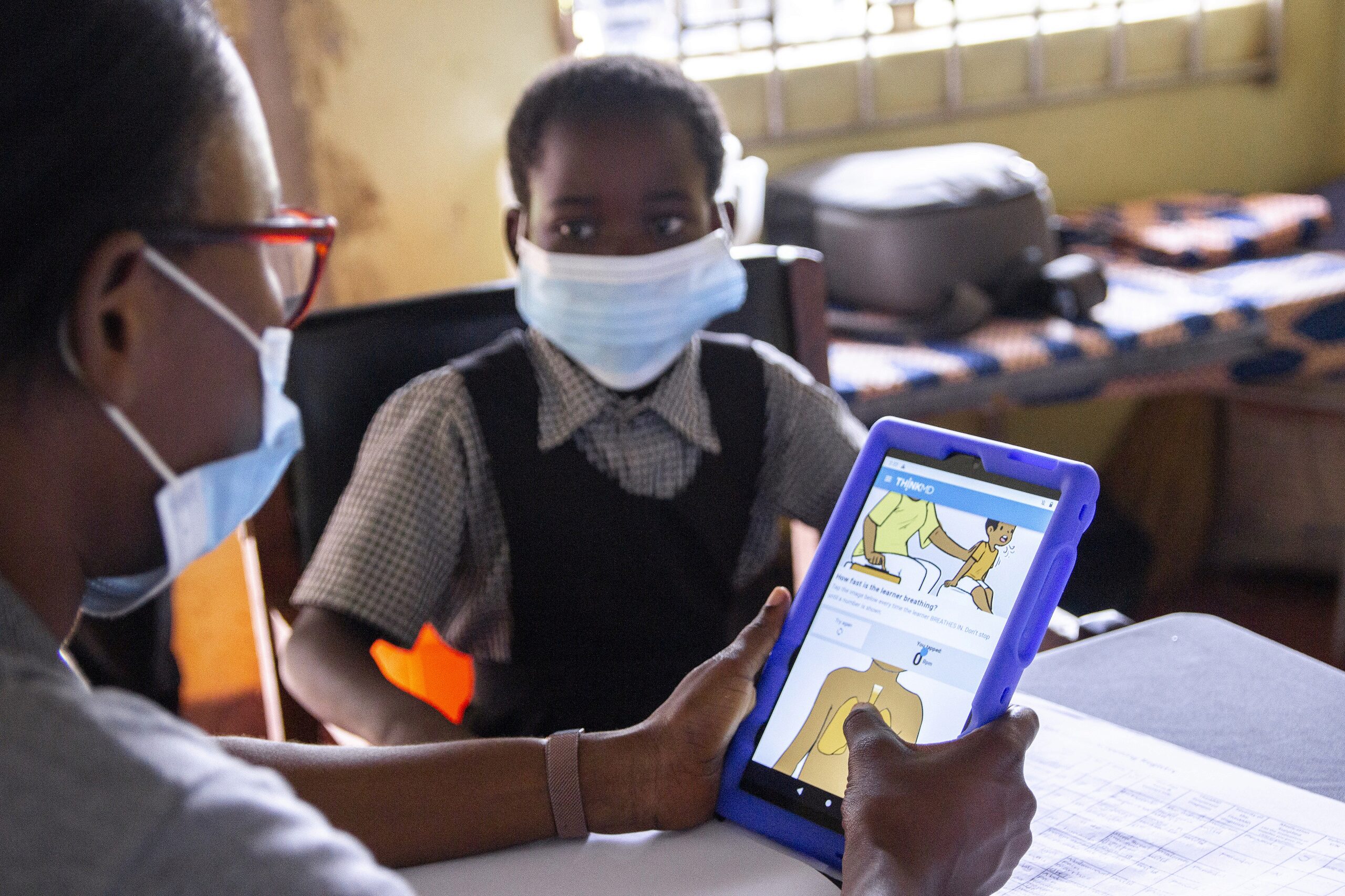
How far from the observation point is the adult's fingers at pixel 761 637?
0.79m

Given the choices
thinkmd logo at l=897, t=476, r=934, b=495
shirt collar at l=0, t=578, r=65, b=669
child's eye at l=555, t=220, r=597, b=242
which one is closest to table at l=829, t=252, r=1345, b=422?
child's eye at l=555, t=220, r=597, b=242

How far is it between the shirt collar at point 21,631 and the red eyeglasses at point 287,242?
168 mm

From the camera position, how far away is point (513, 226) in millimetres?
1290

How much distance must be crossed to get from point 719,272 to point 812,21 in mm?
1707

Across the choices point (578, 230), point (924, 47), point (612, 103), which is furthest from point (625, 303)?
point (924, 47)

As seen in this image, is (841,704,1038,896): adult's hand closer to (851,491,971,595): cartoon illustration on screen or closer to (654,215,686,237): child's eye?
(851,491,971,595): cartoon illustration on screen

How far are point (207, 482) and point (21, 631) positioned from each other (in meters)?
0.15

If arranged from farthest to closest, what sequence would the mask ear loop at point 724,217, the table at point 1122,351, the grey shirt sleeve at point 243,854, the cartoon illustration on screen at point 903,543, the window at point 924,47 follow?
the window at point 924,47
the table at point 1122,351
the mask ear loop at point 724,217
the cartoon illustration on screen at point 903,543
the grey shirt sleeve at point 243,854

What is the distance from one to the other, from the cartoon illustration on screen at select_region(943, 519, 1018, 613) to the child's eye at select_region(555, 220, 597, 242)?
577 mm

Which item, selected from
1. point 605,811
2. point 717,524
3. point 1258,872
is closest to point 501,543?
point 717,524

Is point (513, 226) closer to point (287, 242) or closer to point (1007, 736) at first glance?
point (287, 242)

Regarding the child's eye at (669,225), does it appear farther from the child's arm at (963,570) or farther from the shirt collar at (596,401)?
the child's arm at (963,570)

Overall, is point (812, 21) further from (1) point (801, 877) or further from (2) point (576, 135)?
(1) point (801, 877)

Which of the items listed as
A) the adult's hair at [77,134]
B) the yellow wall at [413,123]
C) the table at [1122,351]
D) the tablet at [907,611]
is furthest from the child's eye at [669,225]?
the yellow wall at [413,123]
